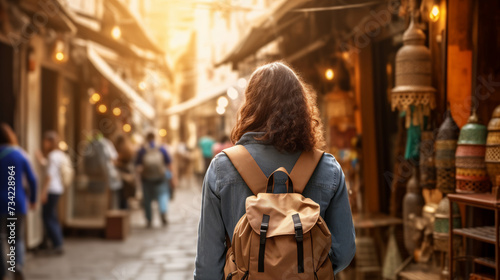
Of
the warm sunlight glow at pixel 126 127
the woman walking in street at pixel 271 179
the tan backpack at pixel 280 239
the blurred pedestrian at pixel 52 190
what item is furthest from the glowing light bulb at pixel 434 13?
the warm sunlight glow at pixel 126 127

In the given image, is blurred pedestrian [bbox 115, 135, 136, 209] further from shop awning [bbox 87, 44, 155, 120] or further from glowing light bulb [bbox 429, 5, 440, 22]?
glowing light bulb [bbox 429, 5, 440, 22]

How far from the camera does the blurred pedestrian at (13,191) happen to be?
19.4ft

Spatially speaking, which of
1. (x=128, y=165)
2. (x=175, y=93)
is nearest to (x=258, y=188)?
(x=128, y=165)

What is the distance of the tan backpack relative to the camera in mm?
2201

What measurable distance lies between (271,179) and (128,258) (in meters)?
6.47

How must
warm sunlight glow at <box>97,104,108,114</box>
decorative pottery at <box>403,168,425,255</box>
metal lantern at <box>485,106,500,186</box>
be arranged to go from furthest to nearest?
1. warm sunlight glow at <box>97,104,108,114</box>
2. decorative pottery at <box>403,168,425,255</box>
3. metal lantern at <box>485,106,500,186</box>

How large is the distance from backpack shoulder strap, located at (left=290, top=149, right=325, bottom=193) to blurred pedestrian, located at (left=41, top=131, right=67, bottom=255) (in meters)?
6.90

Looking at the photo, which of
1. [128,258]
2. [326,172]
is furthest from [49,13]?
[326,172]

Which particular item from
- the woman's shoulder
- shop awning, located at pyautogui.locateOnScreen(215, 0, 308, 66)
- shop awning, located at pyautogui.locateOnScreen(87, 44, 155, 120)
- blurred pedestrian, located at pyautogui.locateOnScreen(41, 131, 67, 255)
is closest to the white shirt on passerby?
blurred pedestrian, located at pyautogui.locateOnScreen(41, 131, 67, 255)

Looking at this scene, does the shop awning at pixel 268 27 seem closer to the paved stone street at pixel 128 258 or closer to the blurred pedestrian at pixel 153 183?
the blurred pedestrian at pixel 153 183

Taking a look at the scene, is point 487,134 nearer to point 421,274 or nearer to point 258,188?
point 421,274

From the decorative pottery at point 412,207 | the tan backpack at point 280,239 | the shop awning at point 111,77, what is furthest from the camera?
the shop awning at point 111,77

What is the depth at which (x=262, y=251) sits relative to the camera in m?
2.21

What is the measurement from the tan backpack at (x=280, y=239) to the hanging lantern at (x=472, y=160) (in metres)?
1.73
